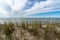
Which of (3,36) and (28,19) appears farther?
(28,19)

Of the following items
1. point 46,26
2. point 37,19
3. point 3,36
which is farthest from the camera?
point 37,19

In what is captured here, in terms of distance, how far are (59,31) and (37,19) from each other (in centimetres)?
150

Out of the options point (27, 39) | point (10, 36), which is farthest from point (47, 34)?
point (10, 36)

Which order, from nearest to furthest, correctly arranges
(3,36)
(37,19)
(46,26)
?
(3,36), (46,26), (37,19)

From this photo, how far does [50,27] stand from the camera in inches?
396

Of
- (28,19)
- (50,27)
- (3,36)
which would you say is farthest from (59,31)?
(3,36)

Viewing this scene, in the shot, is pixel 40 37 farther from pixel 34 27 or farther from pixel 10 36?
pixel 10 36

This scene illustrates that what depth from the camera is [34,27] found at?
9.94m

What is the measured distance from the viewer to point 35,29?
983 centimetres

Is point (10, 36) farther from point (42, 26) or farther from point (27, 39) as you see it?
point (42, 26)

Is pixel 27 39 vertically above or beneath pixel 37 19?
beneath

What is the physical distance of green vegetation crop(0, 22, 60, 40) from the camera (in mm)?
9633

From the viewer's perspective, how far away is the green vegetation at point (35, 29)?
9633 millimetres

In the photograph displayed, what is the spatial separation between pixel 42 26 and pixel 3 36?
1973 mm
